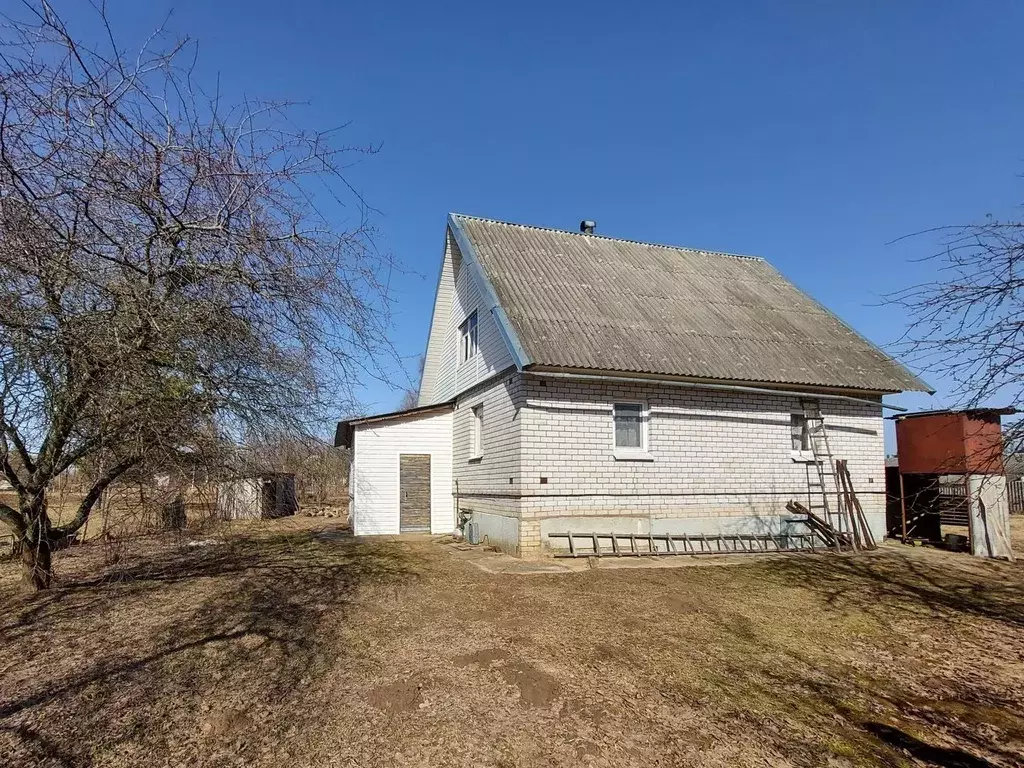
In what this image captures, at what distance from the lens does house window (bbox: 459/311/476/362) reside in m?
15.4

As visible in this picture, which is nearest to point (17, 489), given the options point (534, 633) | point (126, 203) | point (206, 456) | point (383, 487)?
point (206, 456)

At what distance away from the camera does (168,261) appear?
18.0ft

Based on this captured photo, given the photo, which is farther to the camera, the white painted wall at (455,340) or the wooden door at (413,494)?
the wooden door at (413,494)

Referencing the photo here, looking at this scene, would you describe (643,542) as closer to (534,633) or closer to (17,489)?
(534,633)

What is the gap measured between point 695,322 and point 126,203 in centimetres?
1194

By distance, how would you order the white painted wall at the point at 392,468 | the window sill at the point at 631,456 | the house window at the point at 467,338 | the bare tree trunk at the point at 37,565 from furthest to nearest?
the white painted wall at the point at 392,468 < the house window at the point at 467,338 < the window sill at the point at 631,456 < the bare tree trunk at the point at 37,565

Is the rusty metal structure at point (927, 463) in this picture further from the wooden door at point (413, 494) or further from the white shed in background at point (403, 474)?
the wooden door at point (413, 494)

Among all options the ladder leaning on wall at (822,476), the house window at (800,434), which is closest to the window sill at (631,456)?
the house window at (800,434)

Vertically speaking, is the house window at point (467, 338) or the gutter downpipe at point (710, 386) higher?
the house window at point (467, 338)

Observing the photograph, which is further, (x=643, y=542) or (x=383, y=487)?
(x=383, y=487)

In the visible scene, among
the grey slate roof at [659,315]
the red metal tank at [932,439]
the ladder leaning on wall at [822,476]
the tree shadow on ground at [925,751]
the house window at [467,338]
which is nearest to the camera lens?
the tree shadow on ground at [925,751]

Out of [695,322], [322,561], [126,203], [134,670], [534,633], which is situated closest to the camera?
[126,203]

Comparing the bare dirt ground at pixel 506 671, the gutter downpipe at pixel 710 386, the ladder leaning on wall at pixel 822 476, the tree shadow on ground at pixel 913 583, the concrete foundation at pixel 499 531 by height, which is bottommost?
the tree shadow on ground at pixel 913 583

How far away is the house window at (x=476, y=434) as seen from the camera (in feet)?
47.8
